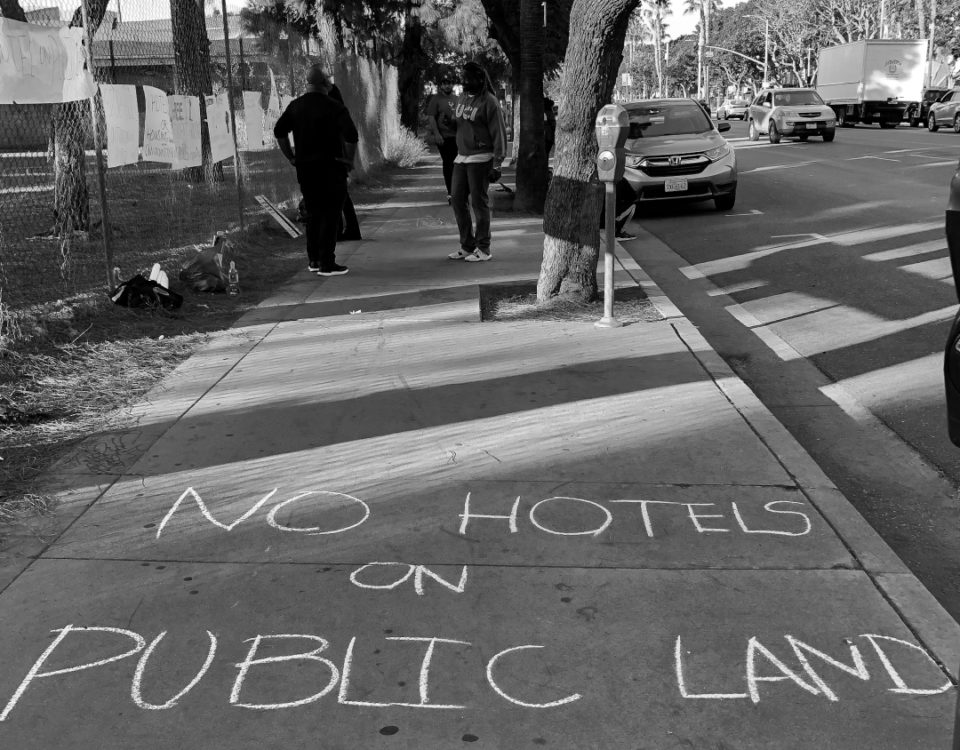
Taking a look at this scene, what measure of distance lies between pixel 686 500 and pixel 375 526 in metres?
1.33

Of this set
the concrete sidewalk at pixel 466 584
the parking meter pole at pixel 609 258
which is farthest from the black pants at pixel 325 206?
the concrete sidewalk at pixel 466 584

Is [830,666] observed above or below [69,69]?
below

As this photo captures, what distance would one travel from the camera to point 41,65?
699cm

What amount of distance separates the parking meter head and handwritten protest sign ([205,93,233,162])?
520 centimetres

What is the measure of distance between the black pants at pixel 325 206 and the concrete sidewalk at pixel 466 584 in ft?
13.1

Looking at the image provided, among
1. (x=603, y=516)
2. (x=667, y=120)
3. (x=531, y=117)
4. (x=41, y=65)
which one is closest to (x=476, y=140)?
(x=41, y=65)

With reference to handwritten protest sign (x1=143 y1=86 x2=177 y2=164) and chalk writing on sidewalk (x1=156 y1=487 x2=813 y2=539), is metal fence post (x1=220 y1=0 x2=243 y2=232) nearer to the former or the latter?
handwritten protest sign (x1=143 y1=86 x2=177 y2=164)

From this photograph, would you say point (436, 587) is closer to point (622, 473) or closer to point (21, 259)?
point (622, 473)

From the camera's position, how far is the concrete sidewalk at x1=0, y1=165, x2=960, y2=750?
290 centimetres

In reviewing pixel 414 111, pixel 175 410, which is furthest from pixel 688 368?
pixel 414 111

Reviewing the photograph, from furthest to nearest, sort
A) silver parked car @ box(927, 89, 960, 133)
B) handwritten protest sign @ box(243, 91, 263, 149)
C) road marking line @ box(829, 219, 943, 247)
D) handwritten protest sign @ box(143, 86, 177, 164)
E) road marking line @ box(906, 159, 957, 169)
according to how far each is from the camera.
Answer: silver parked car @ box(927, 89, 960, 133)
road marking line @ box(906, 159, 957, 169)
handwritten protest sign @ box(243, 91, 263, 149)
road marking line @ box(829, 219, 943, 247)
handwritten protest sign @ box(143, 86, 177, 164)

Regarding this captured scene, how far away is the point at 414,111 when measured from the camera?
124ft

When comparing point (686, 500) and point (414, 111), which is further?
point (414, 111)

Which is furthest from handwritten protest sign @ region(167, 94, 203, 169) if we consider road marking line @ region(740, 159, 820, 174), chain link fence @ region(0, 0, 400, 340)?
road marking line @ region(740, 159, 820, 174)
